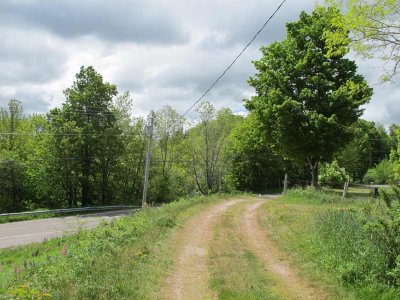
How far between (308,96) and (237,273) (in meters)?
19.1

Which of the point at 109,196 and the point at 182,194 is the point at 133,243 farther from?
the point at 182,194

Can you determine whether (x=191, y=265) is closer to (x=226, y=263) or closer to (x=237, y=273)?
(x=226, y=263)

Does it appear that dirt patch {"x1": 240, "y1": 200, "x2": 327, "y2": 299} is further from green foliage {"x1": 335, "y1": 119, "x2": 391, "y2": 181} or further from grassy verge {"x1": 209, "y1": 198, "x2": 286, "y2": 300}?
green foliage {"x1": 335, "y1": 119, "x2": 391, "y2": 181}

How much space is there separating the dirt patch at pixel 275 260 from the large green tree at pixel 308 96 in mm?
10496

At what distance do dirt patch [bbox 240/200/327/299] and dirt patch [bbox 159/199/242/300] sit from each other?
143cm

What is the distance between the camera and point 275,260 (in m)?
10.6

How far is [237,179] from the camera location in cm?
6009

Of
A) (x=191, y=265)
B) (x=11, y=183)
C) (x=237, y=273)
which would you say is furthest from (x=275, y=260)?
(x=11, y=183)

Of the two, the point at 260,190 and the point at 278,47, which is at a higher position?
the point at 278,47

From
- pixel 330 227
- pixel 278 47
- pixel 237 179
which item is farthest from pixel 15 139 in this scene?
pixel 330 227

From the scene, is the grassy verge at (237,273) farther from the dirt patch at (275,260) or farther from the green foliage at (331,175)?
the green foliage at (331,175)

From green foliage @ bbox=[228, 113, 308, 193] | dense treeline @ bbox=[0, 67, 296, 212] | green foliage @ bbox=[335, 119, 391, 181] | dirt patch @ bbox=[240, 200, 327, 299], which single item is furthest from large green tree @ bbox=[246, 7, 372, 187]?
green foliage @ bbox=[335, 119, 391, 181]

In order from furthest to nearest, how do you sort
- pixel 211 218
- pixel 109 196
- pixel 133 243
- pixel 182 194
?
pixel 182 194 < pixel 109 196 < pixel 211 218 < pixel 133 243

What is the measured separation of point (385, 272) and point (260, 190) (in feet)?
173
